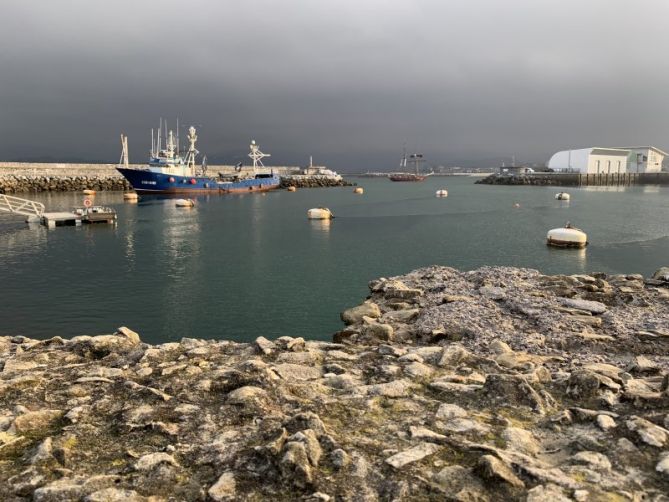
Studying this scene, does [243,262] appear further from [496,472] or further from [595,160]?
[595,160]

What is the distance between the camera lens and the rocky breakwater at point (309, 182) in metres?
164

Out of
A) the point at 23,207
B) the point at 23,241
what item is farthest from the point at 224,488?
the point at 23,207

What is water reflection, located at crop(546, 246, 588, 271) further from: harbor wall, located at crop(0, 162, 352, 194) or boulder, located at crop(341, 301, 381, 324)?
harbor wall, located at crop(0, 162, 352, 194)

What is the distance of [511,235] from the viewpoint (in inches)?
1953

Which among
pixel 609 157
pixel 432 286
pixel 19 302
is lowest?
pixel 19 302

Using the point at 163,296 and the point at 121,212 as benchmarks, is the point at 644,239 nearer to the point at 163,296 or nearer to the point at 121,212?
the point at 163,296

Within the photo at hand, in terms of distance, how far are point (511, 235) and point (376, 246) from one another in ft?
54.4

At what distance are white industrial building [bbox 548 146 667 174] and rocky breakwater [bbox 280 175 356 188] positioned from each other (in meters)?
89.7

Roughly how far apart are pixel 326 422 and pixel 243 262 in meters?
28.1

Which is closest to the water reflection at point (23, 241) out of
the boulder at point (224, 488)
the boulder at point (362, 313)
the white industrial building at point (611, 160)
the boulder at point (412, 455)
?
the boulder at point (362, 313)

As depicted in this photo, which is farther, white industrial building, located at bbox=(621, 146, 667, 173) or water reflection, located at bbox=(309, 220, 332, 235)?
white industrial building, located at bbox=(621, 146, 667, 173)

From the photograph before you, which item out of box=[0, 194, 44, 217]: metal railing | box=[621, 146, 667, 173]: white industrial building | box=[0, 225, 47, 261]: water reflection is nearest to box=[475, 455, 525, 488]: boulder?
box=[0, 225, 47, 261]: water reflection

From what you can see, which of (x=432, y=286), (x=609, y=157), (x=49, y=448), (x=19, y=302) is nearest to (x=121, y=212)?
(x=19, y=302)

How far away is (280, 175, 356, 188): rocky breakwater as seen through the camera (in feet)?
537
